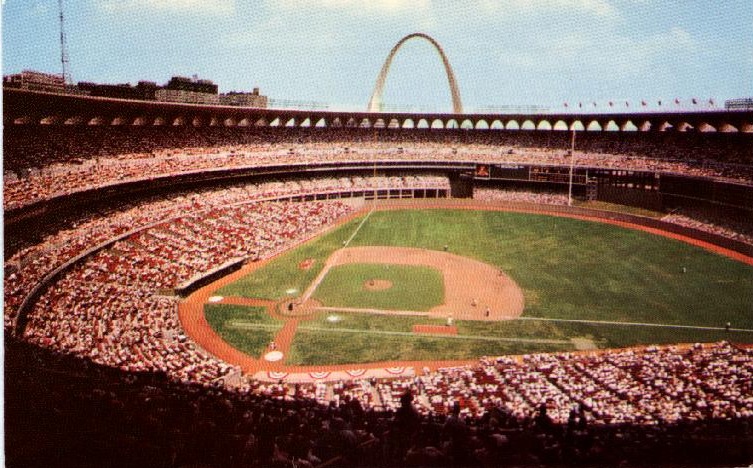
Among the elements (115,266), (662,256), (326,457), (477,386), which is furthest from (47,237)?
(662,256)

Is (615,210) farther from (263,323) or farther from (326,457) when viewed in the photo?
(326,457)

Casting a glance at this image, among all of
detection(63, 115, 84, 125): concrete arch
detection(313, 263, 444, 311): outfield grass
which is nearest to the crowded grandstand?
detection(63, 115, 84, 125): concrete arch

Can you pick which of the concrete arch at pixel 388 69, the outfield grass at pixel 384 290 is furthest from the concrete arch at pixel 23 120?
the concrete arch at pixel 388 69

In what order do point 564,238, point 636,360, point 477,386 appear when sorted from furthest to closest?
point 564,238
point 636,360
point 477,386

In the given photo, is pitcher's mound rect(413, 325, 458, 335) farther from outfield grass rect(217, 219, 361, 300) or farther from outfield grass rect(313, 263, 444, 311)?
outfield grass rect(217, 219, 361, 300)

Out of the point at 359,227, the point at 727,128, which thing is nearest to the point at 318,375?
the point at 359,227

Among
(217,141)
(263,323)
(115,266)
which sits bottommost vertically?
(263,323)

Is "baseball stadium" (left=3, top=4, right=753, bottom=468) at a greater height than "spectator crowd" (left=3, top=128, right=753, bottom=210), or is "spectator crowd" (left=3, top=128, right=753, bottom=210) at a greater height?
"spectator crowd" (left=3, top=128, right=753, bottom=210)

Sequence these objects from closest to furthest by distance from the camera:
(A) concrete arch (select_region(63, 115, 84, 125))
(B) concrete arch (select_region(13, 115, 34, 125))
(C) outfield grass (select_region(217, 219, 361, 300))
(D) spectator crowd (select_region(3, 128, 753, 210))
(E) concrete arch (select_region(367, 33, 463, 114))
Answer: (C) outfield grass (select_region(217, 219, 361, 300)) → (D) spectator crowd (select_region(3, 128, 753, 210)) → (B) concrete arch (select_region(13, 115, 34, 125)) → (A) concrete arch (select_region(63, 115, 84, 125)) → (E) concrete arch (select_region(367, 33, 463, 114))

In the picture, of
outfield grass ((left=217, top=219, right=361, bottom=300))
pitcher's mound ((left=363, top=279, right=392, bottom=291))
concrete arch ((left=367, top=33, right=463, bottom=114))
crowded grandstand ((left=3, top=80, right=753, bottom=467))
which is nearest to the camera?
crowded grandstand ((left=3, top=80, right=753, bottom=467))
